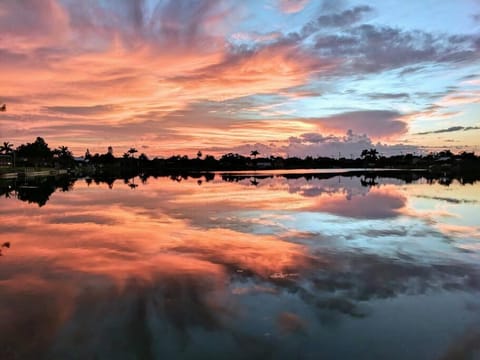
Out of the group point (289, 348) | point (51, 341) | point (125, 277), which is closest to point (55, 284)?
point (125, 277)

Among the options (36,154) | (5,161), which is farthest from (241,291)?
(36,154)

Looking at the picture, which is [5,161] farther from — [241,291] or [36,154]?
[241,291]

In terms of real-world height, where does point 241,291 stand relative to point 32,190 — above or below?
below

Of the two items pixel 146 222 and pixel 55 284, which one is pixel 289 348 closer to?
pixel 55 284

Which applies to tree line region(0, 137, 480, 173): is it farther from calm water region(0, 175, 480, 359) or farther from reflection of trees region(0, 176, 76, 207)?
calm water region(0, 175, 480, 359)

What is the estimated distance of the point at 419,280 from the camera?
10.5 m

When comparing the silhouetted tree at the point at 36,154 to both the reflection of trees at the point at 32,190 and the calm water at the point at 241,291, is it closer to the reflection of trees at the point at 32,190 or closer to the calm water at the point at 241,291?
the reflection of trees at the point at 32,190

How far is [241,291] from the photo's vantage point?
9594 mm

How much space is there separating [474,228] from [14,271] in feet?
60.7

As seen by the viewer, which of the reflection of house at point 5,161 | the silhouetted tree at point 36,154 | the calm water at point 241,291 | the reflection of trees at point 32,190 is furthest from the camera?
the silhouetted tree at point 36,154

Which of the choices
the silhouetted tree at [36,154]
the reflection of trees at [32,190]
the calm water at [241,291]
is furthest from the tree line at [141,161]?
the calm water at [241,291]

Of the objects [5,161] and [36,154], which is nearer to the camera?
[5,161]

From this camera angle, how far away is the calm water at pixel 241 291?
691 cm

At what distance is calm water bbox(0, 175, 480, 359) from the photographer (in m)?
6.91
